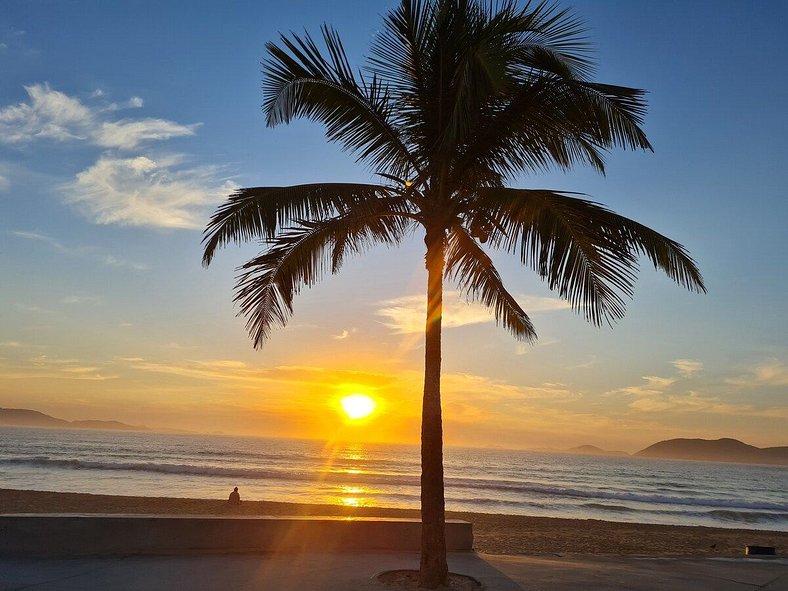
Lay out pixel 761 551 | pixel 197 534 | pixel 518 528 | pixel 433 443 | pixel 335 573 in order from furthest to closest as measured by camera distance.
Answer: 1. pixel 518 528
2. pixel 761 551
3. pixel 197 534
4. pixel 335 573
5. pixel 433 443

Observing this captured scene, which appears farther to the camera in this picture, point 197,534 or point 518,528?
point 518,528

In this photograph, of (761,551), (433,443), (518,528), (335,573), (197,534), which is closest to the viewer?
(433,443)

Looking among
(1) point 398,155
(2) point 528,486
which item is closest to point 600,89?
(1) point 398,155

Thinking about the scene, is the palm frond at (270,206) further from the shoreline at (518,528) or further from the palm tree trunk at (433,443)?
the shoreline at (518,528)

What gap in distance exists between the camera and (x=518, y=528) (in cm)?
2175

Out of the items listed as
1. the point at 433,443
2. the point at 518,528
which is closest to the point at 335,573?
the point at 433,443

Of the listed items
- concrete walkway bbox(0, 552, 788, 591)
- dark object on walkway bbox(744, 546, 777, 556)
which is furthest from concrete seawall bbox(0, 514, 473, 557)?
dark object on walkway bbox(744, 546, 777, 556)

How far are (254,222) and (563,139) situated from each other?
3.84 metres

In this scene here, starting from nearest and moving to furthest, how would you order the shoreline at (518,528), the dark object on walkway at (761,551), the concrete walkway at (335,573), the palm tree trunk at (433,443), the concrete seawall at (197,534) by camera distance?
the concrete walkway at (335,573)
the palm tree trunk at (433,443)
the concrete seawall at (197,534)
the dark object on walkway at (761,551)
the shoreline at (518,528)

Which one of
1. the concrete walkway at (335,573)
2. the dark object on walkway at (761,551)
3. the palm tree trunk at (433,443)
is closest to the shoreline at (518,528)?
the dark object on walkway at (761,551)

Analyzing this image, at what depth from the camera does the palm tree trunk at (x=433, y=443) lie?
22.1 ft

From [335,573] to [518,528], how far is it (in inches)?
636

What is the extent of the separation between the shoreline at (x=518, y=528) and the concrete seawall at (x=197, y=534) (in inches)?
311

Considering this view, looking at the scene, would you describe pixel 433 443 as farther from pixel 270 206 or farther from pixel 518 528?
pixel 518 528
